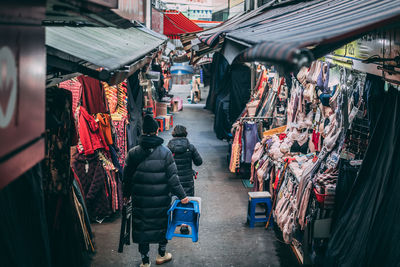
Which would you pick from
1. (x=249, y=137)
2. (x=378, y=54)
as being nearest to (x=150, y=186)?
(x=378, y=54)

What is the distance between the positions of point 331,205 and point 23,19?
4.36m

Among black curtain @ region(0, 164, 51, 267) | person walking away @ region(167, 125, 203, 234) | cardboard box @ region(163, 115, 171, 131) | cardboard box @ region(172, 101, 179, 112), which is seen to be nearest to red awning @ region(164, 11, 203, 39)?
cardboard box @ region(163, 115, 171, 131)

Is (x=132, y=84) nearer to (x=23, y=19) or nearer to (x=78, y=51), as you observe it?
(x=78, y=51)

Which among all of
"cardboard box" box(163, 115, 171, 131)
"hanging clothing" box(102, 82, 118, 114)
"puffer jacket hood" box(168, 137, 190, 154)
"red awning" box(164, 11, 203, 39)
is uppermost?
"red awning" box(164, 11, 203, 39)

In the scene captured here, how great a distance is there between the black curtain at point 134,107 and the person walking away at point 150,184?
8.75 ft

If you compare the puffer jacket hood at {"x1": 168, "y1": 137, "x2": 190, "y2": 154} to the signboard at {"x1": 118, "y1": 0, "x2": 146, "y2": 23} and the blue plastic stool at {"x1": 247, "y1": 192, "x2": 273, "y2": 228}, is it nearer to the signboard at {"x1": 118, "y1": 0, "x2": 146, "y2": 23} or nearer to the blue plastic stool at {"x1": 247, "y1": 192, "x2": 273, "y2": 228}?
the blue plastic stool at {"x1": 247, "y1": 192, "x2": 273, "y2": 228}

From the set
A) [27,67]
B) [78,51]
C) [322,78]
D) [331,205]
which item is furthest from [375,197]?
[27,67]

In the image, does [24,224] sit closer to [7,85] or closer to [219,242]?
[7,85]

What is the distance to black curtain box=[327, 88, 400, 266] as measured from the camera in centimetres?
353

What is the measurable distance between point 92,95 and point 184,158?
6.79ft

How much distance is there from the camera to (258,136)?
982 centimetres

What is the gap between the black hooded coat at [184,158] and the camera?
23.8ft

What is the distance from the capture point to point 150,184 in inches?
211

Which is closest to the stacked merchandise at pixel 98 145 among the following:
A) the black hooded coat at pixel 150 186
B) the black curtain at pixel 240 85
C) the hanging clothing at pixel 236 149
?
the black hooded coat at pixel 150 186
